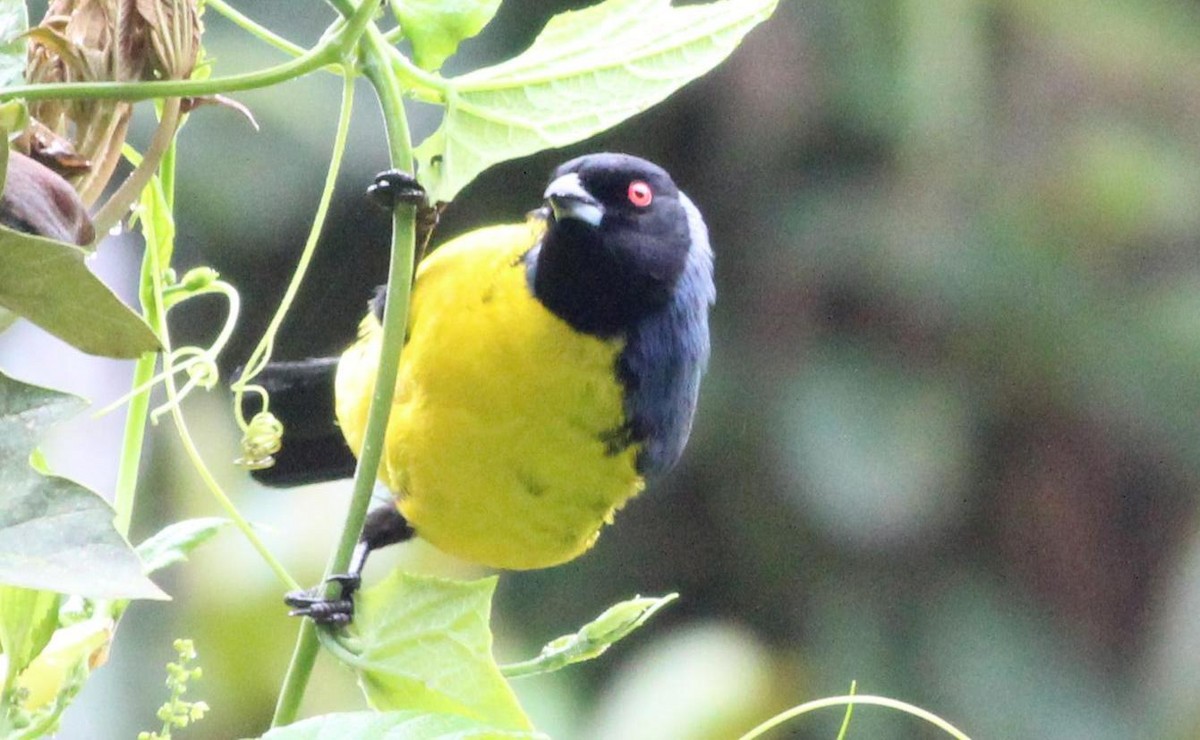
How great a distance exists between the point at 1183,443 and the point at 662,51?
9.95 feet

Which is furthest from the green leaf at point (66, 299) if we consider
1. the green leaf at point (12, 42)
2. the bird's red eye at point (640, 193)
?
the bird's red eye at point (640, 193)

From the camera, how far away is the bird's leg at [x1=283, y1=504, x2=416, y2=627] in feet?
2.40

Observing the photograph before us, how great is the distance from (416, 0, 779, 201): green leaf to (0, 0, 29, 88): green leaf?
201 millimetres

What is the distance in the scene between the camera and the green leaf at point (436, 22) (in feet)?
2.60

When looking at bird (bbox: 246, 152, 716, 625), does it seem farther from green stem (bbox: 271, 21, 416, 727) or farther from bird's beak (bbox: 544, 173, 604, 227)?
Result: green stem (bbox: 271, 21, 416, 727)

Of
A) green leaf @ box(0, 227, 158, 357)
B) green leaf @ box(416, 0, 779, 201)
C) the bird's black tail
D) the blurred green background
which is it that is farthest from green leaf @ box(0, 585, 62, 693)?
the blurred green background


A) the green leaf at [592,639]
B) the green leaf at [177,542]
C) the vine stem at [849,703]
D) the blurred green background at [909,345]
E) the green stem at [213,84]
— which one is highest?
the green stem at [213,84]

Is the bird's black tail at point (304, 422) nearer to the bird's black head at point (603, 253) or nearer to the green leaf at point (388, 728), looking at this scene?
the bird's black head at point (603, 253)

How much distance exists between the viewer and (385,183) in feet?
3.28

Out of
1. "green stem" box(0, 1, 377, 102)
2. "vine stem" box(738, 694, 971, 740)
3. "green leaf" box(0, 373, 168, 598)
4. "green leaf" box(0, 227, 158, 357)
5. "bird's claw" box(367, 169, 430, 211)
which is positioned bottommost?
"vine stem" box(738, 694, 971, 740)

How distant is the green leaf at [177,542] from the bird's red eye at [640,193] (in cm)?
81

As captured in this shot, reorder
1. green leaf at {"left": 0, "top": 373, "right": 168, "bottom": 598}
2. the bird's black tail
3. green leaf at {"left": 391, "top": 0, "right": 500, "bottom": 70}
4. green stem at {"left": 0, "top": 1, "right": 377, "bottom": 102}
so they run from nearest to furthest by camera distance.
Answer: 1. green leaf at {"left": 0, "top": 373, "right": 168, "bottom": 598}
2. green stem at {"left": 0, "top": 1, "right": 377, "bottom": 102}
3. green leaf at {"left": 391, "top": 0, "right": 500, "bottom": 70}
4. the bird's black tail

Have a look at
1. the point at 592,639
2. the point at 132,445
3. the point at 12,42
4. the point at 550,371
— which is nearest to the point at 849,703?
the point at 592,639

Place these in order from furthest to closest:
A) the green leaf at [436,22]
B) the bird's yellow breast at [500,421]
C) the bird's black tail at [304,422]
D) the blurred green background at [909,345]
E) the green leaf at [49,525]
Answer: the blurred green background at [909,345], the bird's black tail at [304,422], the bird's yellow breast at [500,421], the green leaf at [436,22], the green leaf at [49,525]
